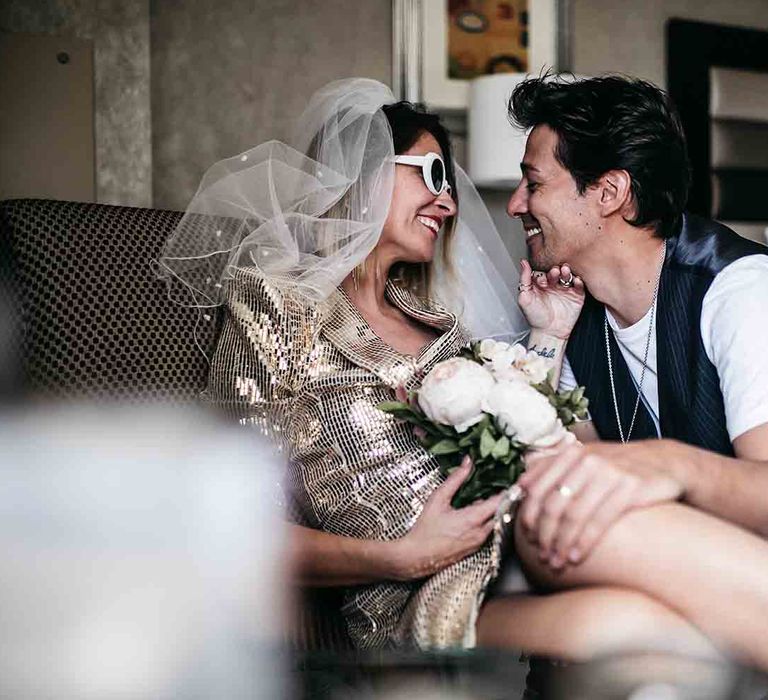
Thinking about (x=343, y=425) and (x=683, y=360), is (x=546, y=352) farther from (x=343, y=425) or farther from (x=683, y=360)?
(x=343, y=425)

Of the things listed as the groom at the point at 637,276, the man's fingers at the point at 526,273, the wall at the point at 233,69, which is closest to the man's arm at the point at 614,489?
the groom at the point at 637,276

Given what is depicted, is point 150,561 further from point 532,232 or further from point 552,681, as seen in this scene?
point 532,232

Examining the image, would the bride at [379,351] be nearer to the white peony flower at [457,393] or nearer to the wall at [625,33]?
the white peony flower at [457,393]

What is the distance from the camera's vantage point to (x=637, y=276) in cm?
186

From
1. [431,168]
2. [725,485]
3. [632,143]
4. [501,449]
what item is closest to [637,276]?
[632,143]

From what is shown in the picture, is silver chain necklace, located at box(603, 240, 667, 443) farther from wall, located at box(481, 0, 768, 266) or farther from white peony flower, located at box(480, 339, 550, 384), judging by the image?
wall, located at box(481, 0, 768, 266)

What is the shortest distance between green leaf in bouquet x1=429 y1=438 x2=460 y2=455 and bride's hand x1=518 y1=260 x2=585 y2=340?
634mm

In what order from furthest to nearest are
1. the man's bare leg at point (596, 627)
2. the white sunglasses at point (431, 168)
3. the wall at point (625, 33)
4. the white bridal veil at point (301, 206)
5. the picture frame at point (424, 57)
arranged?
the wall at point (625, 33) < the picture frame at point (424, 57) < the white sunglasses at point (431, 168) < the white bridal veil at point (301, 206) < the man's bare leg at point (596, 627)

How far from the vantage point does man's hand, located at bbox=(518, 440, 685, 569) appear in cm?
125

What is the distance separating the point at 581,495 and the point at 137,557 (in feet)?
2.30

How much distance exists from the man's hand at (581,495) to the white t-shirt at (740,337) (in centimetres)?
34

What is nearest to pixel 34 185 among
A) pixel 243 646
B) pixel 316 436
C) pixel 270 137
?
pixel 270 137

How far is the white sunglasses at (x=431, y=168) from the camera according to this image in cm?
186

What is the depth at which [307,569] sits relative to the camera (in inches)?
57.0
